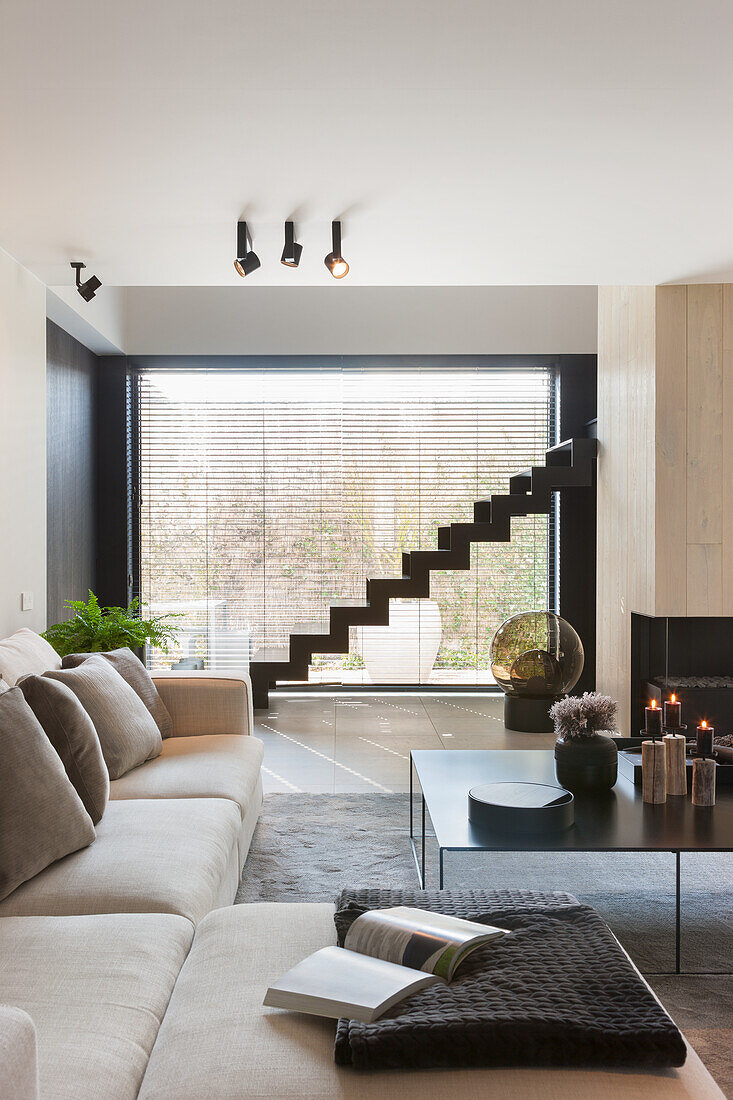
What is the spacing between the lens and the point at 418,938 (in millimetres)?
1502

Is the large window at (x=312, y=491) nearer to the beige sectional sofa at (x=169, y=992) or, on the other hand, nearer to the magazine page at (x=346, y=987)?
the beige sectional sofa at (x=169, y=992)

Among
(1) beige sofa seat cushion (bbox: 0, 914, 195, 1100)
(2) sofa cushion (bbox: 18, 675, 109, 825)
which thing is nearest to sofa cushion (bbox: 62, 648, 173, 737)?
(2) sofa cushion (bbox: 18, 675, 109, 825)

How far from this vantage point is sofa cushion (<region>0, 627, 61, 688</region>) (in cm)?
288

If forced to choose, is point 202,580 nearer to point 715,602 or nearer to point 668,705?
point 715,602

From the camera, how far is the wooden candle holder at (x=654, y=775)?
8.98ft

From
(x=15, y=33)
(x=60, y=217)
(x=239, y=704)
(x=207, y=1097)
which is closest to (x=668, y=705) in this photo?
(x=239, y=704)

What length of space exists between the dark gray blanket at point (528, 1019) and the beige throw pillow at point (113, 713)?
1.68 m

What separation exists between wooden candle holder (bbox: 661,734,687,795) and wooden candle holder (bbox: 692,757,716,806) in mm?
92

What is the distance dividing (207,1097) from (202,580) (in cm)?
540

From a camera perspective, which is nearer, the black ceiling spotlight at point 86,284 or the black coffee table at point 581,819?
the black coffee table at point 581,819

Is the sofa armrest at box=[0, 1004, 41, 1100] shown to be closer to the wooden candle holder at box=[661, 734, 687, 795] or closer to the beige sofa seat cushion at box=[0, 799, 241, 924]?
the beige sofa seat cushion at box=[0, 799, 241, 924]

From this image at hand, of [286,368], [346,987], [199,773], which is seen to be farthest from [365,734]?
[346,987]

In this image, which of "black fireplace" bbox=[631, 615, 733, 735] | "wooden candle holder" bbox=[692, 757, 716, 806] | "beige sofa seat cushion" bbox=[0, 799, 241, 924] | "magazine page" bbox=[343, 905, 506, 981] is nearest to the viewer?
"magazine page" bbox=[343, 905, 506, 981]

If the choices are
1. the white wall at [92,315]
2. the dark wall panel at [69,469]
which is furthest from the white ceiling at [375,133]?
the dark wall panel at [69,469]
